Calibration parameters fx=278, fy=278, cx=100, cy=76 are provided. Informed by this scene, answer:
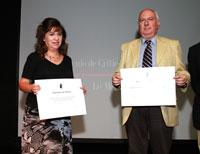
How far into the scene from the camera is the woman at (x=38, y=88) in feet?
6.80

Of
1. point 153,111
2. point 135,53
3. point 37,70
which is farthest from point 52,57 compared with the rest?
point 153,111

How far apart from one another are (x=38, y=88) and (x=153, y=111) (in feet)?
2.83

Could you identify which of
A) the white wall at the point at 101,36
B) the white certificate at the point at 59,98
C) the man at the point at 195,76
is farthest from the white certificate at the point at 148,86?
the white wall at the point at 101,36

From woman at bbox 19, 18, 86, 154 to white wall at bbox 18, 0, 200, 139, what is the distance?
105 centimetres

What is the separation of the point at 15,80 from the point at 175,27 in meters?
1.96

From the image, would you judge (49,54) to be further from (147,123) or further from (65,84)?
(147,123)

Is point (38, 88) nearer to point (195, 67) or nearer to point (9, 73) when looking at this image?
point (195, 67)

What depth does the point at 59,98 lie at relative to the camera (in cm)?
209

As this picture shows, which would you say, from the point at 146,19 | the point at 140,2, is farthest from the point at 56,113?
the point at 140,2

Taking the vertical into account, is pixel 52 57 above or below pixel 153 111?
above

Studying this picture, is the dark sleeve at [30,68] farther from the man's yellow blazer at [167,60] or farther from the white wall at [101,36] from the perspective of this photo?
the white wall at [101,36]

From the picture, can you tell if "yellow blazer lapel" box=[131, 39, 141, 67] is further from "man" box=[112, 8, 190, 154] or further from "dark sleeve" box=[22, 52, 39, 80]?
"dark sleeve" box=[22, 52, 39, 80]

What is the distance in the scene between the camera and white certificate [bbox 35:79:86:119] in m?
2.03

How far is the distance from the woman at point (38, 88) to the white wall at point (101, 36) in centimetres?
105
